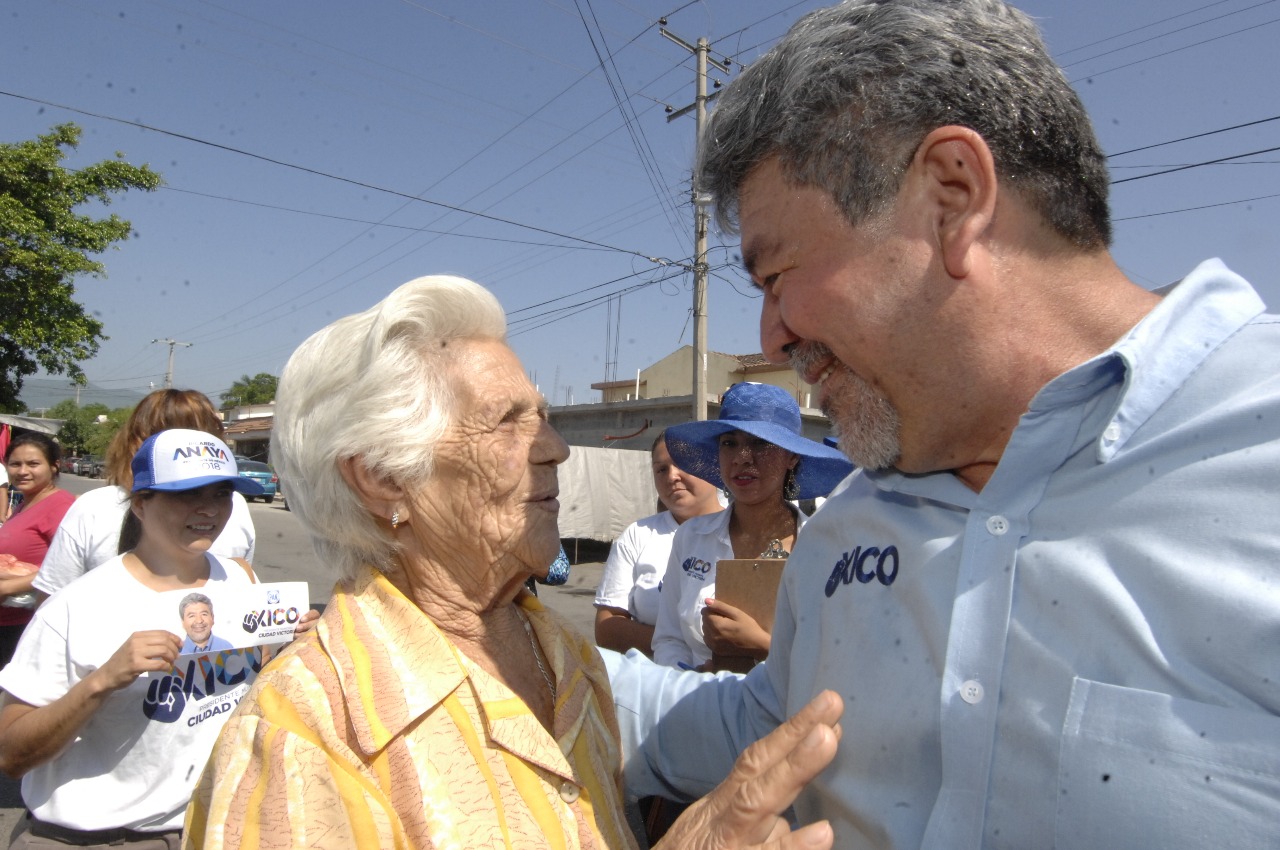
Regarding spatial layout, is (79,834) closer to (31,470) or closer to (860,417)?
(860,417)

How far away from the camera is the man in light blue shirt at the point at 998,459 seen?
1014 millimetres

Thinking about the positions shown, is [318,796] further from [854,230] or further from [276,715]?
[854,230]

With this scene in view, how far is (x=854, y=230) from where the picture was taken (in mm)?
1378

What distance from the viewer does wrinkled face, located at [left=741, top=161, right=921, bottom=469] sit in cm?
134

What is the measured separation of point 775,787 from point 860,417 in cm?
66

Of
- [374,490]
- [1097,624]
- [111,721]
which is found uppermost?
[374,490]

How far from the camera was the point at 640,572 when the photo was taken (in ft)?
13.4

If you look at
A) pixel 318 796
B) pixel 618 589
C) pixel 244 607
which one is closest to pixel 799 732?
pixel 318 796

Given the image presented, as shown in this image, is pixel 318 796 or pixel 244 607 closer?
pixel 318 796

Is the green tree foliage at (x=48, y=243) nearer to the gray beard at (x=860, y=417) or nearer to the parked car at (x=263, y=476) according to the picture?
the parked car at (x=263, y=476)

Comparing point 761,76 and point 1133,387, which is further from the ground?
point 761,76

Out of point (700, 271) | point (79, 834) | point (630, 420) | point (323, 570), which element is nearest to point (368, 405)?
point (79, 834)

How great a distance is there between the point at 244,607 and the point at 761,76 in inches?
90.1

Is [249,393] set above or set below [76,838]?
above
